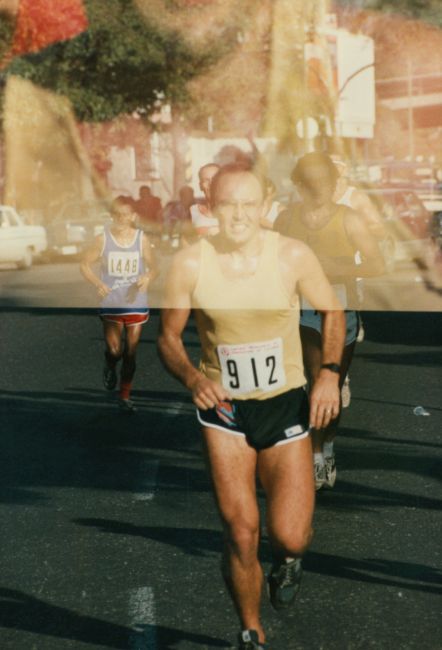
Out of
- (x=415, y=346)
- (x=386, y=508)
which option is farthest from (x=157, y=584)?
(x=415, y=346)

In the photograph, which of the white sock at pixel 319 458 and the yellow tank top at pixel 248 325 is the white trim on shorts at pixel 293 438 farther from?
the white sock at pixel 319 458

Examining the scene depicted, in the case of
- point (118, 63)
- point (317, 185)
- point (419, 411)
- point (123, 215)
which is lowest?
point (419, 411)

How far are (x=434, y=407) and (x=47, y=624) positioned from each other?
5.27 m

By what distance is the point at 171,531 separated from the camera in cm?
631

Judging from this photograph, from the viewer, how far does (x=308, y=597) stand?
5.22 meters

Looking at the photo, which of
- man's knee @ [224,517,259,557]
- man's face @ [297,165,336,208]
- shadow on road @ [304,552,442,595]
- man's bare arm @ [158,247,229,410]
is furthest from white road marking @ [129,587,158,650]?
man's face @ [297,165,336,208]

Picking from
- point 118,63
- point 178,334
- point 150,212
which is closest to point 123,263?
point 118,63

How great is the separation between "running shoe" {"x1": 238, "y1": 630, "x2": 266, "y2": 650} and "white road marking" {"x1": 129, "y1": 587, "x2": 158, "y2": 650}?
38cm

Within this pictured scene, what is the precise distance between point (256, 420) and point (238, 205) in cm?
72

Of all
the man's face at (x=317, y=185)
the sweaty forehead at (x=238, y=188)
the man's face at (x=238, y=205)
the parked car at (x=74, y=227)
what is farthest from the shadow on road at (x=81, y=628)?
the parked car at (x=74, y=227)

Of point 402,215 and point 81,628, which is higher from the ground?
point 402,215

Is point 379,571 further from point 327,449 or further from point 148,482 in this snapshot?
point 148,482

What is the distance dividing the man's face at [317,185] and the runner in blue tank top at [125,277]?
3683 millimetres

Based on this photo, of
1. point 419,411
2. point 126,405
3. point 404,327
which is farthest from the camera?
point 404,327
